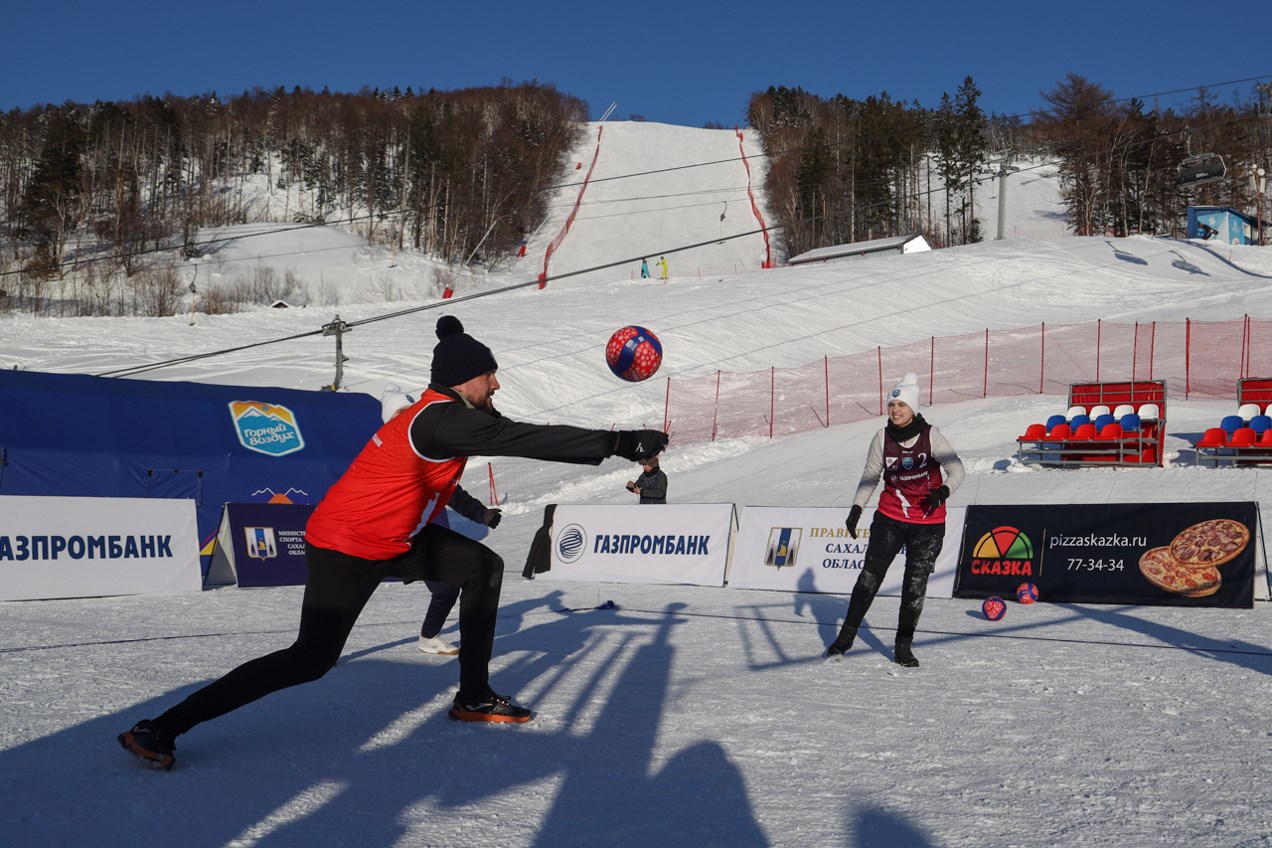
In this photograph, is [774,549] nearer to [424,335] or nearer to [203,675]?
[203,675]

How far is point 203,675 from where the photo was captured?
652cm

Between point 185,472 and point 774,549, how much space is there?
10.2 metres

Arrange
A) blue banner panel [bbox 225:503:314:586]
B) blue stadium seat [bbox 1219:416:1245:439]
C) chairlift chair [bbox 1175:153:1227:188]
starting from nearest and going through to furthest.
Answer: blue banner panel [bbox 225:503:314:586] → blue stadium seat [bbox 1219:416:1245:439] → chairlift chair [bbox 1175:153:1227:188]

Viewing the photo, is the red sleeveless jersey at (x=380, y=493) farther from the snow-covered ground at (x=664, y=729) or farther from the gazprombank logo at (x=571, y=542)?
the gazprombank logo at (x=571, y=542)

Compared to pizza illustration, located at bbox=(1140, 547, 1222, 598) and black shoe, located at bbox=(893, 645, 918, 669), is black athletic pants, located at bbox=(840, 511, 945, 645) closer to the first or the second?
black shoe, located at bbox=(893, 645, 918, 669)

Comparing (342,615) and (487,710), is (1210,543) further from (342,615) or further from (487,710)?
(342,615)

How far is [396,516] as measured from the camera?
4.74 m

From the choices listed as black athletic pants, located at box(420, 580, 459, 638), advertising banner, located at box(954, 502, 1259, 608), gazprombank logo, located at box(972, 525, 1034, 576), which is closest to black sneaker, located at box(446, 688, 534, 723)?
black athletic pants, located at box(420, 580, 459, 638)

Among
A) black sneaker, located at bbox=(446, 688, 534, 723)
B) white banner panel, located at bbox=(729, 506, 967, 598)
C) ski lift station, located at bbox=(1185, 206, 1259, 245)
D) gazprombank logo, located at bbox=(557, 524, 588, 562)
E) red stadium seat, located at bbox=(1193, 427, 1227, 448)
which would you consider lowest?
gazprombank logo, located at bbox=(557, 524, 588, 562)

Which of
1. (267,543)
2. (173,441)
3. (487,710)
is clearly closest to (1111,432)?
(267,543)

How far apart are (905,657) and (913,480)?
1.25 m

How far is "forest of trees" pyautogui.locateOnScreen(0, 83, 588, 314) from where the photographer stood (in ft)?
222

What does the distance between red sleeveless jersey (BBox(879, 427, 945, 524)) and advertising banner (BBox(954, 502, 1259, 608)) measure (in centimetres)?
543

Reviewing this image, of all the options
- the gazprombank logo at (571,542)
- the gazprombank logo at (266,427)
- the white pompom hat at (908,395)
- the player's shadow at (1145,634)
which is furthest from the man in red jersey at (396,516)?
the gazprombank logo at (266,427)
